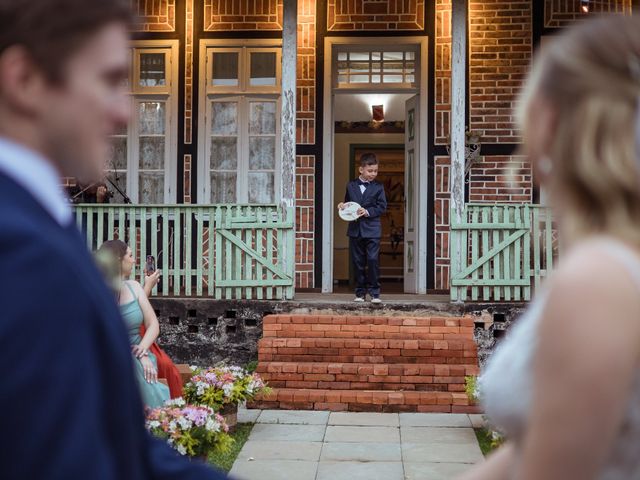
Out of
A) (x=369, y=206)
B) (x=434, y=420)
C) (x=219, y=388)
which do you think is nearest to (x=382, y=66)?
(x=369, y=206)

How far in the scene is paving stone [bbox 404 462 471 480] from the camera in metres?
6.14

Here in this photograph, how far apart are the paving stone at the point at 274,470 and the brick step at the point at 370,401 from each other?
1.96 metres

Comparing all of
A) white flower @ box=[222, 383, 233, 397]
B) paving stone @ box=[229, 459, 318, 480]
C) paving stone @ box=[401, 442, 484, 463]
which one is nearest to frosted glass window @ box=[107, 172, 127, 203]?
white flower @ box=[222, 383, 233, 397]

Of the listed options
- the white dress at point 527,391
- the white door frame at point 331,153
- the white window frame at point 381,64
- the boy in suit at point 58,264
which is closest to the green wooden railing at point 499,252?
the white door frame at point 331,153

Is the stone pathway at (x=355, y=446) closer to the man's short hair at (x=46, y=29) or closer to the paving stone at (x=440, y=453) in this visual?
the paving stone at (x=440, y=453)

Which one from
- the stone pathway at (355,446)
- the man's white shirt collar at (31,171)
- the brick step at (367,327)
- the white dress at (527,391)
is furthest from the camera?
the brick step at (367,327)

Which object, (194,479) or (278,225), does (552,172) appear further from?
(278,225)

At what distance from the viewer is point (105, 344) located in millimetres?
1234

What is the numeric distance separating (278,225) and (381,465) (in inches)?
158

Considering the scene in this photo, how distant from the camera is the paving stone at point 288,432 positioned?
23.8ft

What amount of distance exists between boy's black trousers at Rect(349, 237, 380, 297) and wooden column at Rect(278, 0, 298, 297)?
72 centimetres

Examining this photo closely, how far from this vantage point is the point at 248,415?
8195mm

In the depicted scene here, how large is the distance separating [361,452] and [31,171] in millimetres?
5806

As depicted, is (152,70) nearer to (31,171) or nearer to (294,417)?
(294,417)
